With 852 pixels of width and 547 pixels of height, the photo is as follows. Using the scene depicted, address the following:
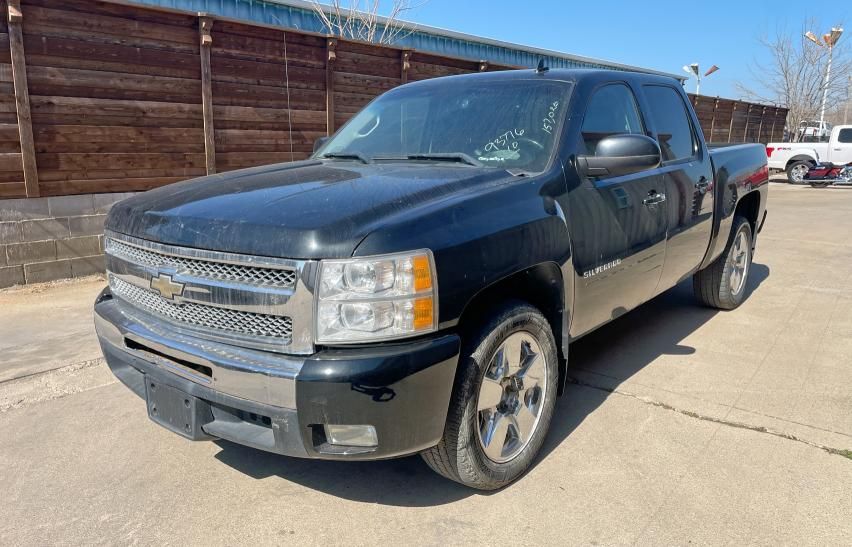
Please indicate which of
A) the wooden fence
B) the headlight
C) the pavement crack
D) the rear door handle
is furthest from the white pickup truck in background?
the headlight

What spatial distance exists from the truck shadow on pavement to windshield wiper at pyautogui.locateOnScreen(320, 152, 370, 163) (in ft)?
5.33

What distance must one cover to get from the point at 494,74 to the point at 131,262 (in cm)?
235

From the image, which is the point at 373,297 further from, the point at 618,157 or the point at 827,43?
the point at 827,43

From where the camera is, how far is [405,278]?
89.3 inches

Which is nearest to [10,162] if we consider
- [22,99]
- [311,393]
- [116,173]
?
[22,99]

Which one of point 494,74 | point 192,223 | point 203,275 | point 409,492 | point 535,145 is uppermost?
point 494,74

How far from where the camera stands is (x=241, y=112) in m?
7.92

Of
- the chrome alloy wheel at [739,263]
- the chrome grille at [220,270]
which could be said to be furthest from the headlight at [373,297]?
the chrome alloy wheel at [739,263]

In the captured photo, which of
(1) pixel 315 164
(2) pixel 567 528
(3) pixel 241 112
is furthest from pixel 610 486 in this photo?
(3) pixel 241 112

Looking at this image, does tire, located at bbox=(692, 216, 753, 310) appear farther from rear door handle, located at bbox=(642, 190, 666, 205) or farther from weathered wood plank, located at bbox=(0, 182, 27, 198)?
weathered wood plank, located at bbox=(0, 182, 27, 198)

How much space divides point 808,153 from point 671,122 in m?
18.3

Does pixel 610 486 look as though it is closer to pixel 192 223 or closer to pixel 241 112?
pixel 192 223

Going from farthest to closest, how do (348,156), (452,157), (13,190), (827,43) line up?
1. (827,43)
2. (13,190)
3. (348,156)
4. (452,157)

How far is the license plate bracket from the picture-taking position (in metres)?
2.48
